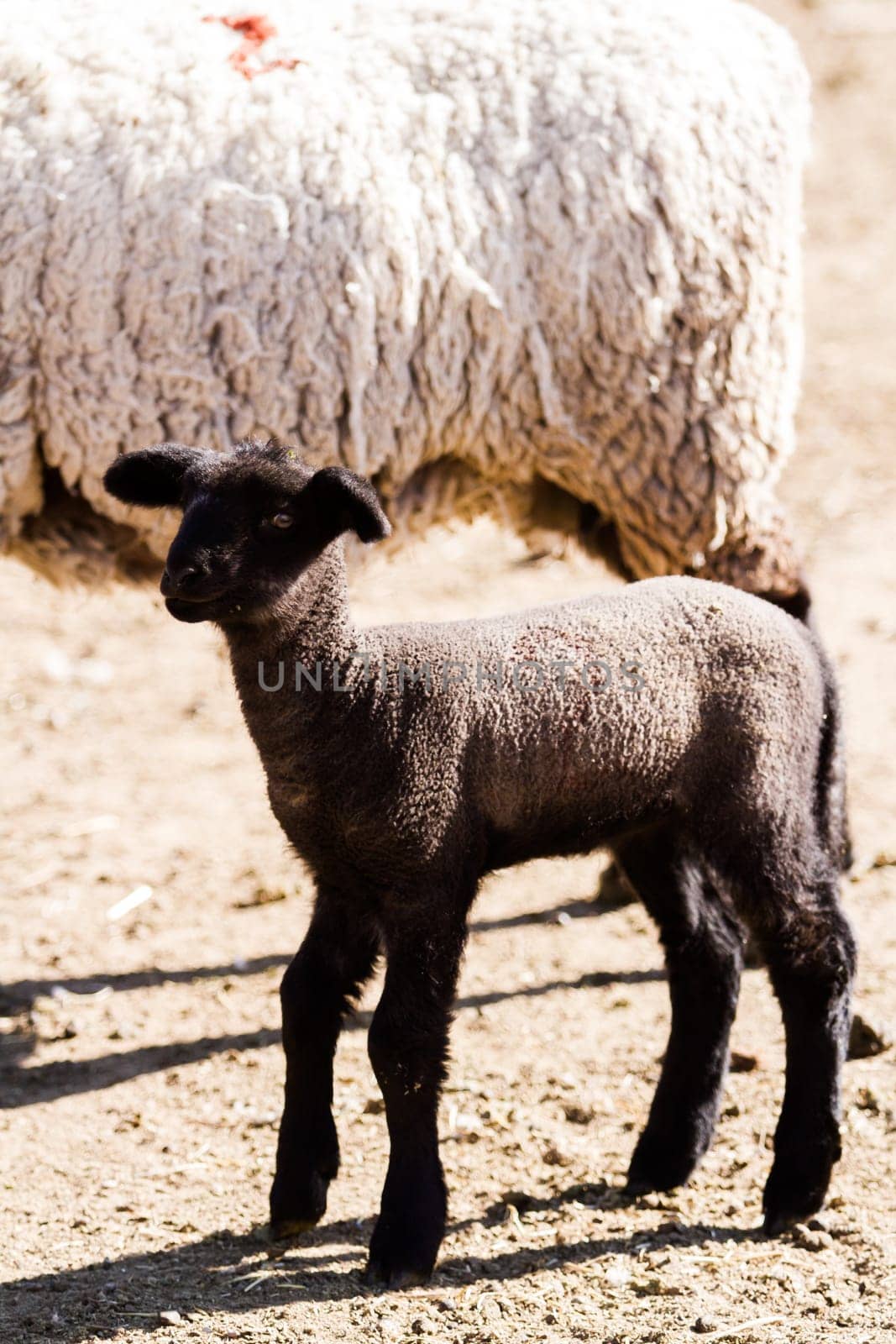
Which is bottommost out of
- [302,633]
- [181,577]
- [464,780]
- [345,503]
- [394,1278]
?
[394,1278]

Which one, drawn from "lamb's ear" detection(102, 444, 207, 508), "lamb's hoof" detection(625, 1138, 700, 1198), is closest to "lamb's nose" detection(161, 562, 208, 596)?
"lamb's ear" detection(102, 444, 207, 508)

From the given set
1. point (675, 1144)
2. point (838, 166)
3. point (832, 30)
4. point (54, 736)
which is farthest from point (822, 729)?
point (832, 30)

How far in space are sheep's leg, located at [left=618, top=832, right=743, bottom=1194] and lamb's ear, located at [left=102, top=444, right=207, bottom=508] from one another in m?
1.58

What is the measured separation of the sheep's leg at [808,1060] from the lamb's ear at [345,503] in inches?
58.0

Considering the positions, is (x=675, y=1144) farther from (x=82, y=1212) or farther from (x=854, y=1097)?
(x=82, y=1212)

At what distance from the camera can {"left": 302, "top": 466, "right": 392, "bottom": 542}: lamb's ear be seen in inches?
135

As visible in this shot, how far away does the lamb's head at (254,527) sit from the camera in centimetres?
339

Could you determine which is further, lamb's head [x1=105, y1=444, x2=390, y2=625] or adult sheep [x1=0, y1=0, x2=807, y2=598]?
adult sheep [x1=0, y1=0, x2=807, y2=598]

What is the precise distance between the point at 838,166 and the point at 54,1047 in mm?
13186

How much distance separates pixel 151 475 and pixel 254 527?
1.27 ft

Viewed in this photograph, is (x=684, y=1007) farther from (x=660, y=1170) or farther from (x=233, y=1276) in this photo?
(x=233, y=1276)

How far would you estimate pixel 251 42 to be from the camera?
539 cm

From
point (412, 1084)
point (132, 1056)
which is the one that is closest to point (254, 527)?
point (412, 1084)

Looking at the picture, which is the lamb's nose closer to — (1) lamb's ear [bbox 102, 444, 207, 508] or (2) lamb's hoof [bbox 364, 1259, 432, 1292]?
(1) lamb's ear [bbox 102, 444, 207, 508]
